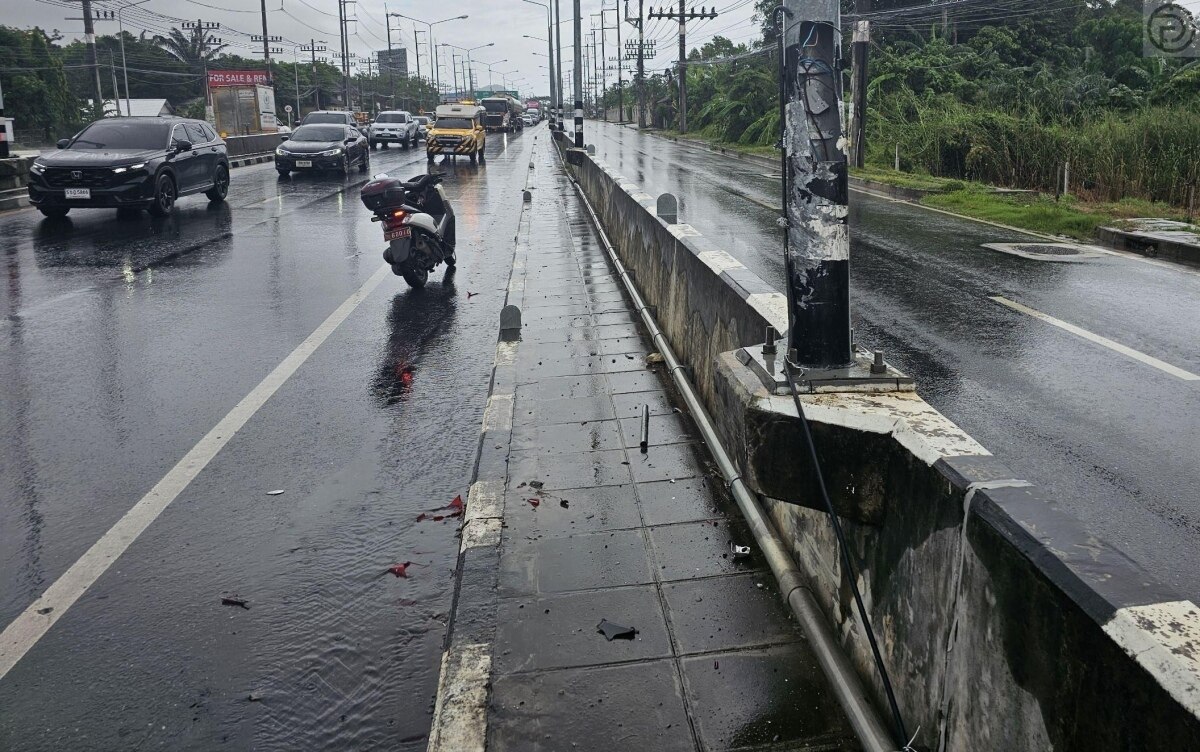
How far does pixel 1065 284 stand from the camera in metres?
→ 11.7

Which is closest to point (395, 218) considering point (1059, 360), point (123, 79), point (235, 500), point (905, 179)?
point (235, 500)

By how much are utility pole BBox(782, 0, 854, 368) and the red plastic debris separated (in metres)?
2.08

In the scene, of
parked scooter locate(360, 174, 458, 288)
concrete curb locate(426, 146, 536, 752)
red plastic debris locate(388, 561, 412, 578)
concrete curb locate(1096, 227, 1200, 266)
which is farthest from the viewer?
concrete curb locate(1096, 227, 1200, 266)

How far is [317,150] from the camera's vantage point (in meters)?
29.3

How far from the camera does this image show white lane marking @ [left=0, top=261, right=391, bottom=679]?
407 centimetres

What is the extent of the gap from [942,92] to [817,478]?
3911 centimetres

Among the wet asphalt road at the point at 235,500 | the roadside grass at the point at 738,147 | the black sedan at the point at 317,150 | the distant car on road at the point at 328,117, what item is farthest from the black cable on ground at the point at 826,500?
the distant car on road at the point at 328,117

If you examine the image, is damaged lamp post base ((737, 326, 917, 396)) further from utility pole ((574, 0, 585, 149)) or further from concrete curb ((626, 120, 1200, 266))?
utility pole ((574, 0, 585, 149))

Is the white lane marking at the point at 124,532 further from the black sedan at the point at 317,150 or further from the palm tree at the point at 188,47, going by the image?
the palm tree at the point at 188,47

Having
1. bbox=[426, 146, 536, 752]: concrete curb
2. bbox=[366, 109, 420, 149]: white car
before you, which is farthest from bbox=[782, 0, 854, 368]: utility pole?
bbox=[366, 109, 420, 149]: white car

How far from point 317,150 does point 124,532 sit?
2600 cm

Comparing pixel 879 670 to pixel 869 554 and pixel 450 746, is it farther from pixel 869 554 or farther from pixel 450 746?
pixel 450 746

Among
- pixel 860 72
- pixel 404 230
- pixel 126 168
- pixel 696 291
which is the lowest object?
pixel 696 291

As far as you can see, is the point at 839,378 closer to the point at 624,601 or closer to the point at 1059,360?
the point at 624,601
